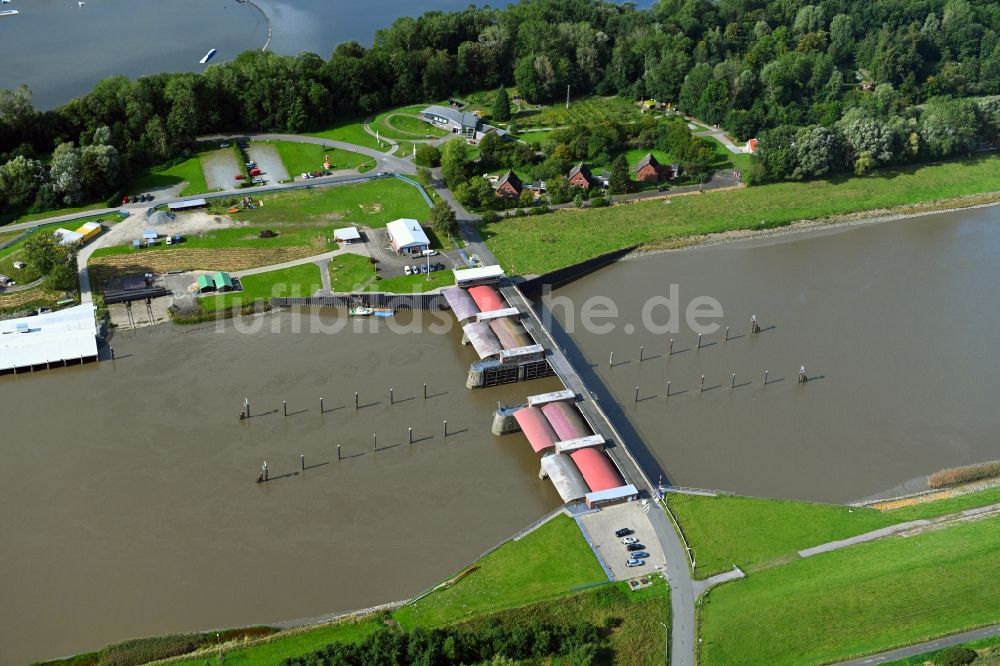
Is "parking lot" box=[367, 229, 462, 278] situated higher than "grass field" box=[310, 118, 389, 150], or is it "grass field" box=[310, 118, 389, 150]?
"grass field" box=[310, 118, 389, 150]

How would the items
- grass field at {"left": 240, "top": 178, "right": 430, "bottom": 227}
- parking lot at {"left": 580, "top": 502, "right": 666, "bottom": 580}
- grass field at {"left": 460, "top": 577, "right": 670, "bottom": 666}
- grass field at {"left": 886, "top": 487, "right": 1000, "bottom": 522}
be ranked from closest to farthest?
grass field at {"left": 460, "top": 577, "right": 670, "bottom": 666}
parking lot at {"left": 580, "top": 502, "right": 666, "bottom": 580}
grass field at {"left": 886, "top": 487, "right": 1000, "bottom": 522}
grass field at {"left": 240, "top": 178, "right": 430, "bottom": 227}

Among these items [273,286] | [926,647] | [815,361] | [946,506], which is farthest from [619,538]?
[273,286]

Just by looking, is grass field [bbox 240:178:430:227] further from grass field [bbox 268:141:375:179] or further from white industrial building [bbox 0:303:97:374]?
white industrial building [bbox 0:303:97:374]

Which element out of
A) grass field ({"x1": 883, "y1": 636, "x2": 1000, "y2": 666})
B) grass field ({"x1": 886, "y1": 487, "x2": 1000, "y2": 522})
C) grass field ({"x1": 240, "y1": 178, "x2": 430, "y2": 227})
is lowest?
grass field ({"x1": 883, "y1": 636, "x2": 1000, "y2": 666})

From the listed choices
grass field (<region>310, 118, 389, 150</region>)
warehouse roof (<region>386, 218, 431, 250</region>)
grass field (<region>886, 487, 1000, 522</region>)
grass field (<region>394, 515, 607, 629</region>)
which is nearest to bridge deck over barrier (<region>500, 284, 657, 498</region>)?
grass field (<region>394, 515, 607, 629</region>)

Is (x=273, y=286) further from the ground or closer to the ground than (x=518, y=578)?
further from the ground

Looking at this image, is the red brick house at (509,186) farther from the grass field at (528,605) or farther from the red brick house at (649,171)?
the grass field at (528,605)

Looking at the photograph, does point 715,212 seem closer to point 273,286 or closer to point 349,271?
point 349,271
